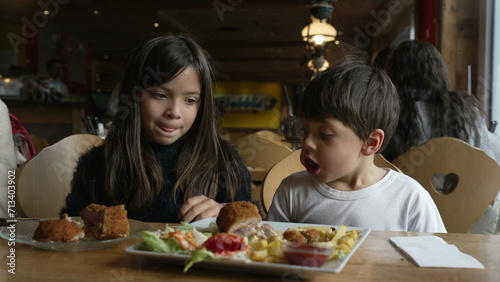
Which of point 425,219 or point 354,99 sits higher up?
point 354,99

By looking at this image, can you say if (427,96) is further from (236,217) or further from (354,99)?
(236,217)

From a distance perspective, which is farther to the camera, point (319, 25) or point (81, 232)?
point (319, 25)

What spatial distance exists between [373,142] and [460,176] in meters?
0.61

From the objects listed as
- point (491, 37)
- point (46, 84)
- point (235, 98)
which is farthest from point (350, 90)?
point (235, 98)

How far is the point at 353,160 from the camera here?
123cm

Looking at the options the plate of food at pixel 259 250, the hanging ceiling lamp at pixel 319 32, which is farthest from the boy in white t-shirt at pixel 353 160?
the hanging ceiling lamp at pixel 319 32

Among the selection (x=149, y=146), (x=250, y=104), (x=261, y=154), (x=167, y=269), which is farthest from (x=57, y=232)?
(x=250, y=104)

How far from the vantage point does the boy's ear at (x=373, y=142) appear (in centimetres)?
125

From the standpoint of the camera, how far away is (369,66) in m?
1.31

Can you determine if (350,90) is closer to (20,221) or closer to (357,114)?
(357,114)

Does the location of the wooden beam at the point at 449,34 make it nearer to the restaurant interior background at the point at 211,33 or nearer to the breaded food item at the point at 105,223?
the restaurant interior background at the point at 211,33

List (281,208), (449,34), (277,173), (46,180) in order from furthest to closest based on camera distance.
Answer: (449,34)
(46,180)
(277,173)
(281,208)

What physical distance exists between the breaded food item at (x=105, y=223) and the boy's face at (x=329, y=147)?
0.49 metres

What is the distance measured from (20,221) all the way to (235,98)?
18.9 m
